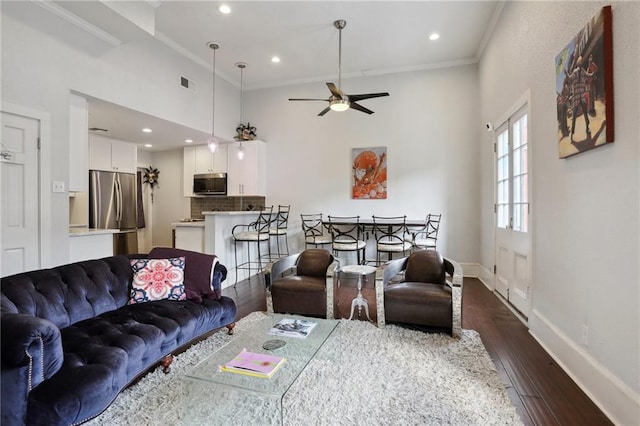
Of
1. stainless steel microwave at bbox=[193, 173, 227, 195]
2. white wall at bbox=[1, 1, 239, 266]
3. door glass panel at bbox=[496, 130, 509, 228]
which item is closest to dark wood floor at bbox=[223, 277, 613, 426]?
door glass panel at bbox=[496, 130, 509, 228]

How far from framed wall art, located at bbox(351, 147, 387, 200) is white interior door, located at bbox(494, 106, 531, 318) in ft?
6.47

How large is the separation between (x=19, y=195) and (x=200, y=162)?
12.3 feet

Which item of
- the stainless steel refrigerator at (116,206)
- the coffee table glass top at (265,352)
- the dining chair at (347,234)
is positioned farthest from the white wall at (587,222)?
the stainless steel refrigerator at (116,206)

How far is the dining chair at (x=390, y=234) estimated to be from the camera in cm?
494

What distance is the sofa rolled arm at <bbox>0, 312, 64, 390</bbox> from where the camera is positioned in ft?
4.65

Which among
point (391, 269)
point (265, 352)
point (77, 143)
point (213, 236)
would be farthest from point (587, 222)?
point (77, 143)

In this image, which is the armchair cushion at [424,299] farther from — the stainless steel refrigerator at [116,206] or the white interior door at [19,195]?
the stainless steel refrigerator at [116,206]

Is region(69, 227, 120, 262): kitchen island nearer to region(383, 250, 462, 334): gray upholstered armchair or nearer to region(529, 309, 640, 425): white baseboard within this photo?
region(383, 250, 462, 334): gray upholstered armchair

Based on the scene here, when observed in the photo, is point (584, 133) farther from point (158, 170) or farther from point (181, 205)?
point (158, 170)

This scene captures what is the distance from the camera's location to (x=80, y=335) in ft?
6.38

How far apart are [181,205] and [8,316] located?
614 centimetres

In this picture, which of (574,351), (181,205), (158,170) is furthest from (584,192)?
(158,170)

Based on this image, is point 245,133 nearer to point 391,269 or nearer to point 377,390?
point 391,269

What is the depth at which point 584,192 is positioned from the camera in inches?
86.4
